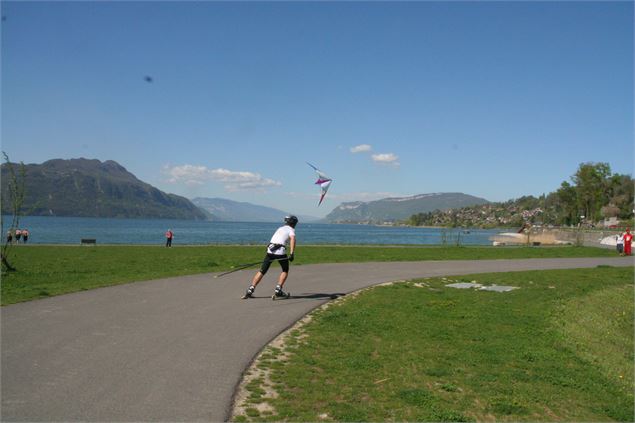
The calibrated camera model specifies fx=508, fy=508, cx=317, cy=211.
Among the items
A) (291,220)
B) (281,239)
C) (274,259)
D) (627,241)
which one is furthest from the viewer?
(627,241)

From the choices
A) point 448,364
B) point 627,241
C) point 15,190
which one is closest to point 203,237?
point 627,241

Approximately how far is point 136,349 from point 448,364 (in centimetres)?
430

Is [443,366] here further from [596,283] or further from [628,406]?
[596,283]

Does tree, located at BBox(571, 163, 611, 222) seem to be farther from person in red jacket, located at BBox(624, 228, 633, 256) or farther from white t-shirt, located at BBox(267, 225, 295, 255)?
white t-shirt, located at BBox(267, 225, 295, 255)

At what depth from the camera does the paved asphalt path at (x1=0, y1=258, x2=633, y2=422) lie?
16.3ft

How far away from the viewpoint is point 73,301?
10.7 m

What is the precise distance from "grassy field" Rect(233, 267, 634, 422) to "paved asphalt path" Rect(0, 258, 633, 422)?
0.57m

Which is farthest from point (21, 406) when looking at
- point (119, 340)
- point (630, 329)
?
point (630, 329)

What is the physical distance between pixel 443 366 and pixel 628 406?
214 cm

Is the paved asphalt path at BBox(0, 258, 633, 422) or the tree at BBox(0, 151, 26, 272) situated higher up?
the tree at BBox(0, 151, 26, 272)

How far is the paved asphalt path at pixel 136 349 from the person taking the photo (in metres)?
4.98

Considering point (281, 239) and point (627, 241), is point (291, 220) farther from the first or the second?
point (627, 241)

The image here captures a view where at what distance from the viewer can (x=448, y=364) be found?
6887 millimetres

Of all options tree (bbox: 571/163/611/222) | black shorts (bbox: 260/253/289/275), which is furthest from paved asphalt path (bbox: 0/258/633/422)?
tree (bbox: 571/163/611/222)
